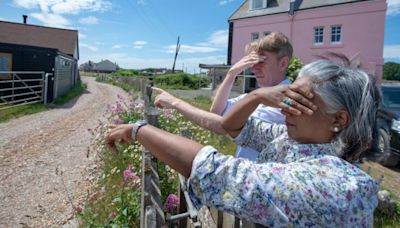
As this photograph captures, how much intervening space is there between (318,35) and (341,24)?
1.83m

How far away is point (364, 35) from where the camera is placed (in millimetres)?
21719

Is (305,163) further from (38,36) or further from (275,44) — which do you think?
(38,36)

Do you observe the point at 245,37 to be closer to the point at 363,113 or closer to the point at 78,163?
the point at 78,163

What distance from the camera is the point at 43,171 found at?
5871 mm

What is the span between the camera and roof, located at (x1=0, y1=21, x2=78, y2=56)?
2404 centimetres

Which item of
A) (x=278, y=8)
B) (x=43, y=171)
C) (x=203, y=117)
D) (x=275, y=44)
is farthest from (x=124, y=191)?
(x=278, y=8)

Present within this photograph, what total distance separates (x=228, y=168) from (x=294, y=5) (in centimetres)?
2669

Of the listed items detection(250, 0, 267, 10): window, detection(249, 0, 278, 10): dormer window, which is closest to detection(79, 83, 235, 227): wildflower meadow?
detection(249, 0, 278, 10): dormer window

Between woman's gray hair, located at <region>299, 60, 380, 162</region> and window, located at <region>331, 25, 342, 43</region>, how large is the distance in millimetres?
24021

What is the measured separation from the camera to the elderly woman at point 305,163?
895 mm

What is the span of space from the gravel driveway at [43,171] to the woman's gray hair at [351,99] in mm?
3051

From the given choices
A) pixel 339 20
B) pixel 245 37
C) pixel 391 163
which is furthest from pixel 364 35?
pixel 391 163

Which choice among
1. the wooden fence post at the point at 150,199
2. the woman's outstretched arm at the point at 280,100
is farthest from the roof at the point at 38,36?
the woman's outstretched arm at the point at 280,100

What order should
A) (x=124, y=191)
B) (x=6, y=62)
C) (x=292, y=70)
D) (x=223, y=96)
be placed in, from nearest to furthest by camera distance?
(x=223, y=96) < (x=124, y=191) < (x=292, y=70) < (x=6, y=62)
